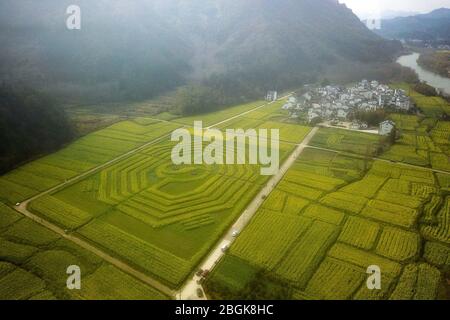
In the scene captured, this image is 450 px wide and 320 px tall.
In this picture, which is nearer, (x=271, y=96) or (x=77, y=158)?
(x=77, y=158)

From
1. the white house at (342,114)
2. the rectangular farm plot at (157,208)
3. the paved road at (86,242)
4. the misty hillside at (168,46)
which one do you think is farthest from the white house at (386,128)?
the paved road at (86,242)

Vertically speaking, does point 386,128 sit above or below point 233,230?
above

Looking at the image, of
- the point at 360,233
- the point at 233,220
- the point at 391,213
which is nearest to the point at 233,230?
the point at 233,220

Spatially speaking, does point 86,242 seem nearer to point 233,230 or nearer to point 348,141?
point 233,230

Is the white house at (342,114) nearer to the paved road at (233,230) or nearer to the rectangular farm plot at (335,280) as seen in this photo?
the paved road at (233,230)

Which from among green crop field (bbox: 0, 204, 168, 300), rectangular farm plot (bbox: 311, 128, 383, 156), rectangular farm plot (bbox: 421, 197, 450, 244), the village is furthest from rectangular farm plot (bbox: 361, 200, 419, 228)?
the village

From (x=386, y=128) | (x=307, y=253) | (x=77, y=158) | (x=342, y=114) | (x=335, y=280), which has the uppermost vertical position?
(x=342, y=114)

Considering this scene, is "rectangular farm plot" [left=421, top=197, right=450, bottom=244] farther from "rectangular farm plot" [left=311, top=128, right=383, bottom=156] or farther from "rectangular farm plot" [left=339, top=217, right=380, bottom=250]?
"rectangular farm plot" [left=311, top=128, right=383, bottom=156]
